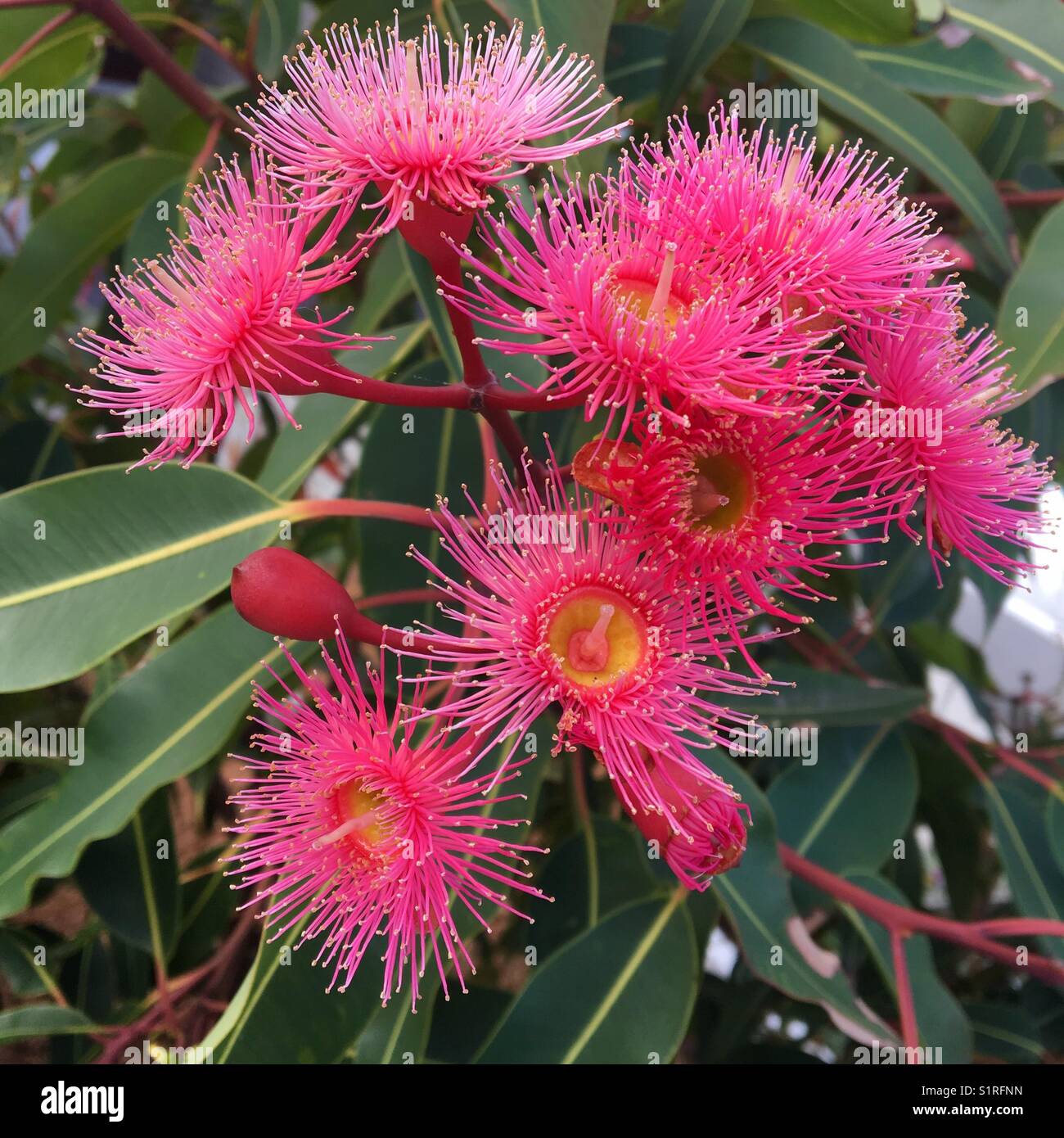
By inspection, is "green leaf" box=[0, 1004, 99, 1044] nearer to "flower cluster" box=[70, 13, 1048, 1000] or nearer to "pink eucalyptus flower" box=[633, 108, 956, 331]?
"flower cluster" box=[70, 13, 1048, 1000]

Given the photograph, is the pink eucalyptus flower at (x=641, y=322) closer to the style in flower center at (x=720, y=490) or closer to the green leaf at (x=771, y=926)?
the style in flower center at (x=720, y=490)

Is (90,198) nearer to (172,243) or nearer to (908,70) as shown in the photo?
(172,243)

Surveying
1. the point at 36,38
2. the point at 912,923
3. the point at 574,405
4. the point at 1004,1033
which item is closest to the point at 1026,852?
the point at 1004,1033

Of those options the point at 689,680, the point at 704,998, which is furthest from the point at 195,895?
the point at 689,680

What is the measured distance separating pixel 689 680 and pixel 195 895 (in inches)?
33.2

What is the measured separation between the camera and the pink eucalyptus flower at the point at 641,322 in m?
0.55

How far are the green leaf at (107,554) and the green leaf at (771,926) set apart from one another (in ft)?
1.66

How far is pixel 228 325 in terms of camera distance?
0.61m

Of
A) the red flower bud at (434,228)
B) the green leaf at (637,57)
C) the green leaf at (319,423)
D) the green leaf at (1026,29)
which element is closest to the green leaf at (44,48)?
the green leaf at (319,423)

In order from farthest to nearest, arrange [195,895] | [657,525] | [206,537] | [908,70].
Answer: [195,895] < [908,70] < [206,537] < [657,525]

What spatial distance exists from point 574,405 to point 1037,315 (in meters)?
0.47

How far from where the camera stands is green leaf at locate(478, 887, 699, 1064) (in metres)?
0.85

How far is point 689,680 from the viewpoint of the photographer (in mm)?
600

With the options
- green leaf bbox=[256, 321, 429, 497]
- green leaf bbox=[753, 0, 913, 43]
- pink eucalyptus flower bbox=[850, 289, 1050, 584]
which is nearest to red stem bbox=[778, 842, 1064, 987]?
pink eucalyptus flower bbox=[850, 289, 1050, 584]
